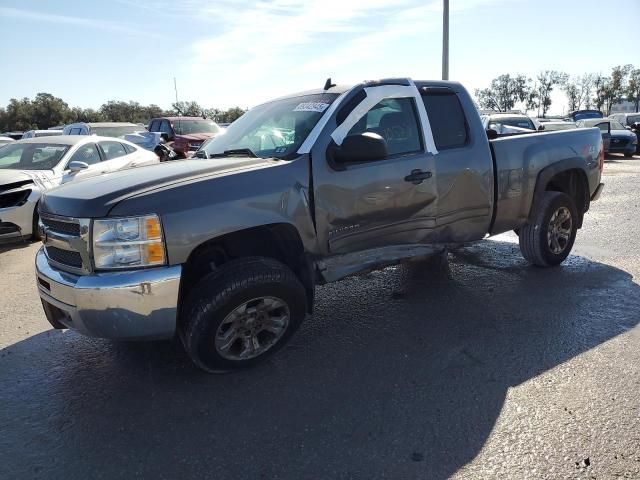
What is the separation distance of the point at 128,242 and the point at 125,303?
0.35m

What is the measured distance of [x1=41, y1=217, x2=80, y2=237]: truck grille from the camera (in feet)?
9.84

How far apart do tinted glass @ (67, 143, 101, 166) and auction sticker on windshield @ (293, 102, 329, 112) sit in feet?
18.8

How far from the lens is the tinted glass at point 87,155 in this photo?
328 inches

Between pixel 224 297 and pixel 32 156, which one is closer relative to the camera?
pixel 224 297

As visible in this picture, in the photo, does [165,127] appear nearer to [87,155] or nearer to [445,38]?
[87,155]

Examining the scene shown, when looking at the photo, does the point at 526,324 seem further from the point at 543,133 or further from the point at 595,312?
the point at 543,133

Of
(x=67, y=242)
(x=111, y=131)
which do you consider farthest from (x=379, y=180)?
(x=111, y=131)

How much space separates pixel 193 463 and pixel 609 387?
8.20ft

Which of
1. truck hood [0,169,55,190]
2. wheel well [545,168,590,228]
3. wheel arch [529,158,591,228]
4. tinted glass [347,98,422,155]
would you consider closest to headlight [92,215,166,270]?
tinted glass [347,98,422,155]

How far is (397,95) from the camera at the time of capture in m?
4.08

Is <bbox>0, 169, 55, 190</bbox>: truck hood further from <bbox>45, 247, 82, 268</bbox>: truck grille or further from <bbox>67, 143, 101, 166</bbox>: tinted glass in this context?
<bbox>45, 247, 82, 268</bbox>: truck grille

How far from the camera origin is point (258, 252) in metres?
3.64

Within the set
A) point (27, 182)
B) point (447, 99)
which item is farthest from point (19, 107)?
point (447, 99)

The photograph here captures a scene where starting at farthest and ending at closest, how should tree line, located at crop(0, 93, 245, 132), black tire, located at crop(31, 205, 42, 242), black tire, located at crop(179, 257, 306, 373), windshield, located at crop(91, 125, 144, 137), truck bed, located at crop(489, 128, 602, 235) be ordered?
tree line, located at crop(0, 93, 245, 132) < windshield, located at crop(91, 125, 144, 137) < black tire, located at crop(31, 205, 42, 242) < truck bed, located at crop(489, 128, 602, 235) < black tire, located at crop(179, 257, 306, 373)
